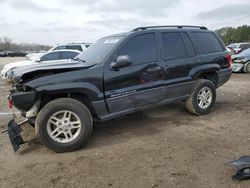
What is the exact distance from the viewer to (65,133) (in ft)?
15.2

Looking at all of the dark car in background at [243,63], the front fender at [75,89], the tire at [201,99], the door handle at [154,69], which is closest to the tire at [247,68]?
the dark car in background at [243,63]

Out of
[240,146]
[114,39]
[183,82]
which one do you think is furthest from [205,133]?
[114,39]

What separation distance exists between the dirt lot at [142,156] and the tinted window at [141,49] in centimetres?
133

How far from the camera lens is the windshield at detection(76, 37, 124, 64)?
520 cm

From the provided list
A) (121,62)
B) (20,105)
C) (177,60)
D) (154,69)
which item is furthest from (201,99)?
(20,105)

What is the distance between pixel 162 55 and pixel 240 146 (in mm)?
2192

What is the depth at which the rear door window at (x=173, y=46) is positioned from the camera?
5.84 metres

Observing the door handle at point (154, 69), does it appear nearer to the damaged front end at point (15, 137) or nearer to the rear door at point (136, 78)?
the rear door at point (136, 78)

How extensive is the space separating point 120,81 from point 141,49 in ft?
2.77

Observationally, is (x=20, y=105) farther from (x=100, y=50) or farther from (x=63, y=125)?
(x=100, y=50)

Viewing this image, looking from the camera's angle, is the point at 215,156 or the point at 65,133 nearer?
the point at 215,156

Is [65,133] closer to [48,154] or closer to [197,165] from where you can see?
[48,154]

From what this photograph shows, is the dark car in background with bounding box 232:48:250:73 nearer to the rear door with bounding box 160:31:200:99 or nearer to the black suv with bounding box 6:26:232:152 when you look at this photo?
the black suv with bounding box 6:26:232:152

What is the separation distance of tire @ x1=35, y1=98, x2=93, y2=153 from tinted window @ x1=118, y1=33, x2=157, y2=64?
4.32 ft
